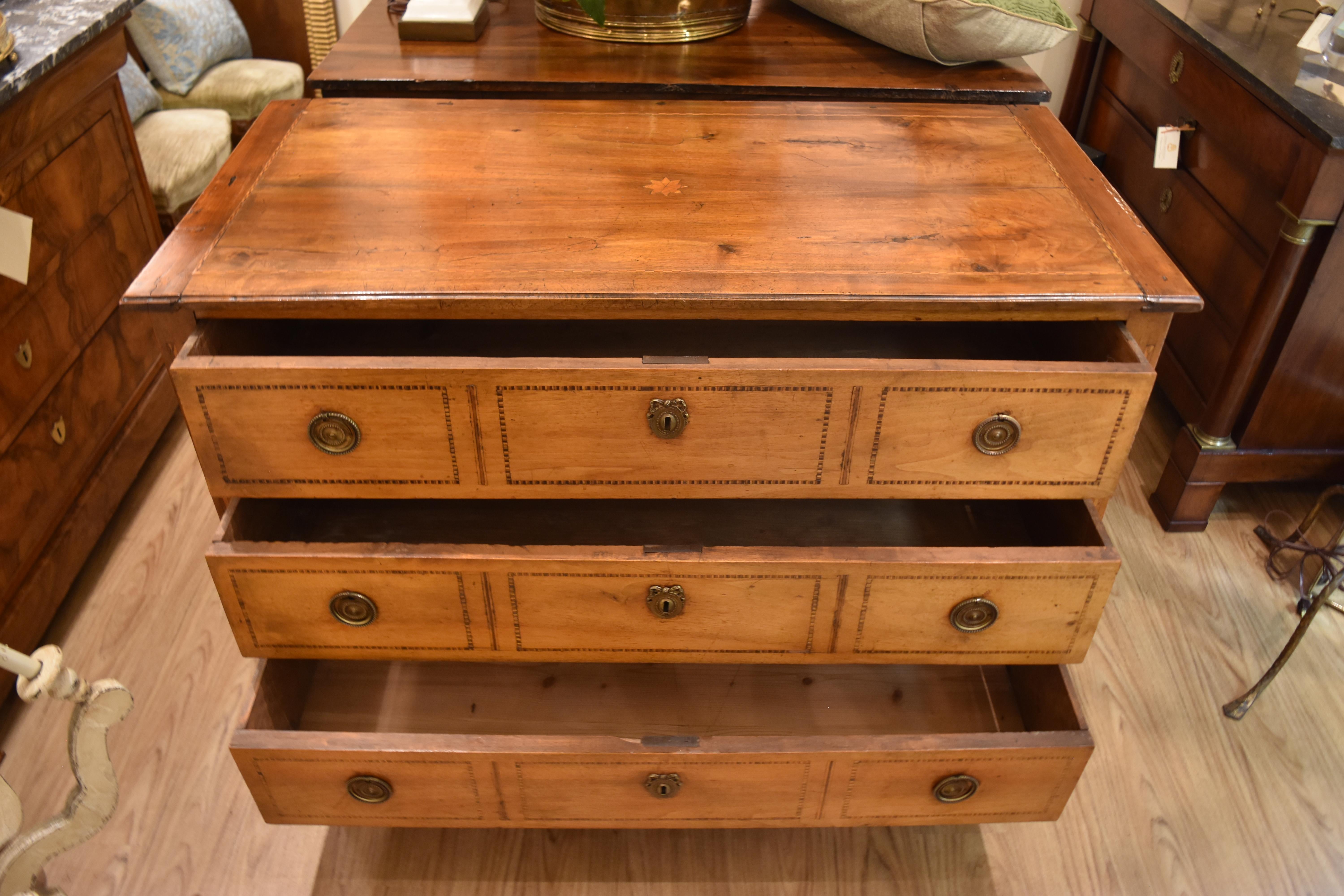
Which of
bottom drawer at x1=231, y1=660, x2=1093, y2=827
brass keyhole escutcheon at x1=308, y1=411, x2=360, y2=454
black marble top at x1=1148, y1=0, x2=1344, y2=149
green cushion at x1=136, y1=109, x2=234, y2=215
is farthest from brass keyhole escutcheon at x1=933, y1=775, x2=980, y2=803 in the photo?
green cushion at x1=136, y1=109, x2=234, y2=215

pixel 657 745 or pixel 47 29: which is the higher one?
pixel 47 29

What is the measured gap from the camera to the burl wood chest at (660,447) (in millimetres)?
826

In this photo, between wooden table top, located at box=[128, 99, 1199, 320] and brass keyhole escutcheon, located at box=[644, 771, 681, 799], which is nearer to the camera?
A: wooden table top, located at box=[128, 99, 1199, 320]

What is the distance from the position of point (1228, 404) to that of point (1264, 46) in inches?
20.3

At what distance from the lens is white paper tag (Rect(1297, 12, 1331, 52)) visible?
1386 millimetres

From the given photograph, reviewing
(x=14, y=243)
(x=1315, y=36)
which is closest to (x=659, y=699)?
(x=14, y=243)

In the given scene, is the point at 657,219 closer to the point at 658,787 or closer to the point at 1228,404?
the point at 658,787

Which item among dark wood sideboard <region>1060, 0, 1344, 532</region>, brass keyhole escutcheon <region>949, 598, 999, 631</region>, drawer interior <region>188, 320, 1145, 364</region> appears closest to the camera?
brass keyhole escutcheon <region>949, 598, 999, 631</region>

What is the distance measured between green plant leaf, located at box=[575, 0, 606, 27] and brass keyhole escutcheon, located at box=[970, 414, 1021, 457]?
0.64 meters

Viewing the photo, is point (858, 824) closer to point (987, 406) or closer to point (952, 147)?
point (987, 406)

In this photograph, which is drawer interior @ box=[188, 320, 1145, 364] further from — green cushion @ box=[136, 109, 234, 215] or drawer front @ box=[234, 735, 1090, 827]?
green cushion @ box=[136, 109, 234, 215]

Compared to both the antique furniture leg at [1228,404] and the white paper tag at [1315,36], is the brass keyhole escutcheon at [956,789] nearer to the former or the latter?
the antique furniture leg at [1228,404]

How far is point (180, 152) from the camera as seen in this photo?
182cm

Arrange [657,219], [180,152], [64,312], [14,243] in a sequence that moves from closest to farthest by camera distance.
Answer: [657,219] → [14,243] → [64,312] → [180,152]
